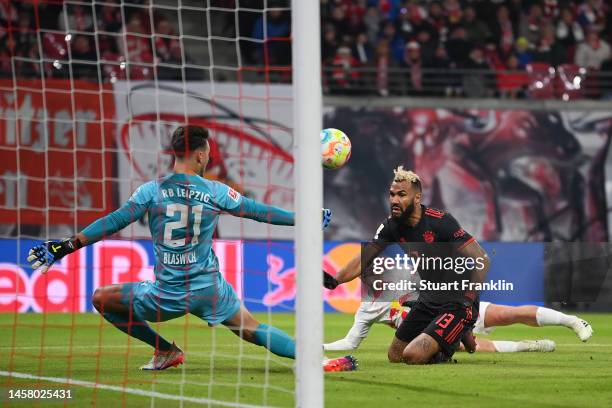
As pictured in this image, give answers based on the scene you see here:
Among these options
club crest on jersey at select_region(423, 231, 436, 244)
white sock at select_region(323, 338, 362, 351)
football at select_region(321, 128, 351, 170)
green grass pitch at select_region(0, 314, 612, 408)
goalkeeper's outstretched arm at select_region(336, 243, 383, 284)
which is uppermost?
football at select_region(321, 128, 351, 170)

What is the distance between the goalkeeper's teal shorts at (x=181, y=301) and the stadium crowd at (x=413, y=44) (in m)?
10.2

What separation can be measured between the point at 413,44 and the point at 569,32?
3.16 meters

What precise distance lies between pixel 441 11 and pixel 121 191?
6.94 metres

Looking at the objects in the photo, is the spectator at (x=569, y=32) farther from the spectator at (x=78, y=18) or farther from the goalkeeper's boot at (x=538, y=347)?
the goalkeeper's boot at (x=538, y=347)

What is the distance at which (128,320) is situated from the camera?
8531 mm

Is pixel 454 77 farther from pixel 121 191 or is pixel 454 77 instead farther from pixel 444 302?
pixel 444 302

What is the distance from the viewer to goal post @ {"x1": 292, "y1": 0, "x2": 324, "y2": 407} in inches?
238

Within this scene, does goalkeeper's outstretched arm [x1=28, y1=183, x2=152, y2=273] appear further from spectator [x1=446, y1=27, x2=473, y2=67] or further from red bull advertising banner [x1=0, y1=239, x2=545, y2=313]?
spectator [x1=446, y1=27, x2=473, y2=67]

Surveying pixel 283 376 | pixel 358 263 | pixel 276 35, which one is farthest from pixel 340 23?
pixel 283 376

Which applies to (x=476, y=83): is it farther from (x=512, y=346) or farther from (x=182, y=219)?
(x=182, y=219)

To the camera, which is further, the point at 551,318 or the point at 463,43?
the point at 463,43

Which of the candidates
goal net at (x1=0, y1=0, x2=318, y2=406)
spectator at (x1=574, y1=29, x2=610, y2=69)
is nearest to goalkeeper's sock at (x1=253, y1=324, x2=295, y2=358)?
goal net at (x1=0, y1=0, x2=318, y2=406)

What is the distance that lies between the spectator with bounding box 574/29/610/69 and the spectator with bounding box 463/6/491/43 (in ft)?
5.73

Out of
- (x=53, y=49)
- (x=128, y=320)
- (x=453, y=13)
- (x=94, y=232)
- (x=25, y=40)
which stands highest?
(x=453, y=13)
